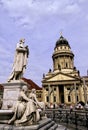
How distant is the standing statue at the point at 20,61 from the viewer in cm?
959

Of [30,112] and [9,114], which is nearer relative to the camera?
[30,112]

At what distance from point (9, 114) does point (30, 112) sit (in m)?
0.91

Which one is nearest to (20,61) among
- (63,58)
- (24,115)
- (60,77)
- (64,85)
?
(24,115)

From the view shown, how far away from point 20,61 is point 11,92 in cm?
180

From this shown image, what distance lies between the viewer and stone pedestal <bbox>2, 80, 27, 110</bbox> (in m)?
8.77

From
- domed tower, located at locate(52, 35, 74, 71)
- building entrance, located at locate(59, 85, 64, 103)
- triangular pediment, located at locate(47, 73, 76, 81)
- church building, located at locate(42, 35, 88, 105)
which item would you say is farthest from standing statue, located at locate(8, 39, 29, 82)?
domed tower, located at locate(52, 35, 74, 71)

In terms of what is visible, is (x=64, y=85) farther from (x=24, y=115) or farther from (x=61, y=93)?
(x=24, y=115)

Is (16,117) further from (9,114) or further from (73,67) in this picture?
(73,67)

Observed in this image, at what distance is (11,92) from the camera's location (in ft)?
29.3

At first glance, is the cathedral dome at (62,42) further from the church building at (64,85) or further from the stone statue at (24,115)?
the stone statue at (24,115)

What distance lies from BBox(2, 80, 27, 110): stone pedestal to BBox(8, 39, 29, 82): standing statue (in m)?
0.49

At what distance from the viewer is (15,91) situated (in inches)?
351

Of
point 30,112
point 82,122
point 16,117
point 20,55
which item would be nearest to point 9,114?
point 16,117

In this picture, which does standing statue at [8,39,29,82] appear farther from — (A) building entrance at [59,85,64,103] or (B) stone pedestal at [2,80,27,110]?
(A) building entrance at [59,85,64,103]
